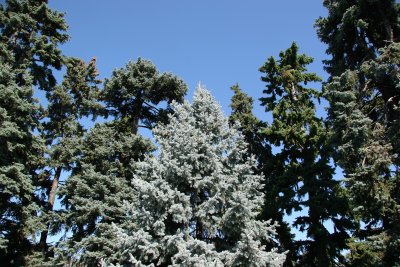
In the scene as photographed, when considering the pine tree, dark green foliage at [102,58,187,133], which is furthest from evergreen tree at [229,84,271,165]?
the pine tree

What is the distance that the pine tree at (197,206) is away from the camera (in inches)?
394

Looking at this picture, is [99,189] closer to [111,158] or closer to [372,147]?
[111,158]

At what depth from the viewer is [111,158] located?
18984 mm

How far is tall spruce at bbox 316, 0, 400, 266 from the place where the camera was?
1166cm

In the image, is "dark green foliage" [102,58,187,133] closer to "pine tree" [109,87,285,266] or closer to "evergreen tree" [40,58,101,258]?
"evergreen tree" [40,58,101,258]

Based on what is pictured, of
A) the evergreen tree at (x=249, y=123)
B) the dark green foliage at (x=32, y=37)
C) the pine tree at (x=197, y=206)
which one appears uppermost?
the dark green foliage at (x=32, y=37)

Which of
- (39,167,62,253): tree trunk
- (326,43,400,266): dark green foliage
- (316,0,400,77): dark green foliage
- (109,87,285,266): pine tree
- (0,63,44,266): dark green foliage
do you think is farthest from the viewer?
(39,167,62,253): tree trunk

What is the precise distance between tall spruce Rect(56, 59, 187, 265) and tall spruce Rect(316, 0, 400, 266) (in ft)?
31.5

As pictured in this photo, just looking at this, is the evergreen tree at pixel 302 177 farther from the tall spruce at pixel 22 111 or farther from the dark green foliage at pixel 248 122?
the tall spruce at pixel 22 111

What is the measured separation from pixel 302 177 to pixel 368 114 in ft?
14.1

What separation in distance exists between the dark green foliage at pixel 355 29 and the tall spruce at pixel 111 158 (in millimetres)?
9014

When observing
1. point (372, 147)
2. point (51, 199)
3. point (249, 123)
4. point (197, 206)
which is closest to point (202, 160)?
point (197, 206)

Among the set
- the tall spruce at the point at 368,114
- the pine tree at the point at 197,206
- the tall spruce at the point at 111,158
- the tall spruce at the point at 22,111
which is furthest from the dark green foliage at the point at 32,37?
the tall spruce at the point at 368,114

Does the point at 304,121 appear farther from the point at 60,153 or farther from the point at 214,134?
the point at 60,153
